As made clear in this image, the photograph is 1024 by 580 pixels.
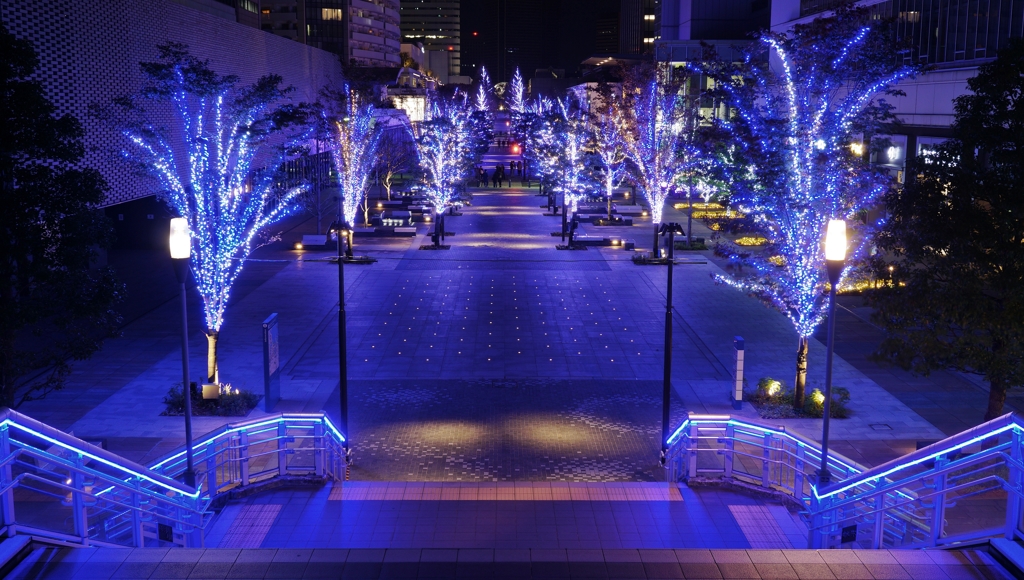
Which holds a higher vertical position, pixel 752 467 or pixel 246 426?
pixel 246 426

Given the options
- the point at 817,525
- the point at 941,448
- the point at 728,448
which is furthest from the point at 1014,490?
the point at 728,448

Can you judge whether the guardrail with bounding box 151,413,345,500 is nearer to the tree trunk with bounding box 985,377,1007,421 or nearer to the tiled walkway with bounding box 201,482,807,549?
the tiled walkway with bounding box 201,482,807,549

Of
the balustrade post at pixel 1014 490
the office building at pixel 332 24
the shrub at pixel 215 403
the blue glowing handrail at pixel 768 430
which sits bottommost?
the shrub at pixel 215 403

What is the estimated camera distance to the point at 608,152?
171ft

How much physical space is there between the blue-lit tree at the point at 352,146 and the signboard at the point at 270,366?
74.6 ft

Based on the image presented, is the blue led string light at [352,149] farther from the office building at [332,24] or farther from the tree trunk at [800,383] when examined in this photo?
the office building at [332,24]

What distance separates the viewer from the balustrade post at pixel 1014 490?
24.0 feet

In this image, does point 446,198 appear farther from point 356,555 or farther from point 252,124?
point 356,555

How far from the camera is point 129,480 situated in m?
9.74

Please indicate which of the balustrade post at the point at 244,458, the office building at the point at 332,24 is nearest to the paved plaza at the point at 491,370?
the balustrade post at the point at 244,458

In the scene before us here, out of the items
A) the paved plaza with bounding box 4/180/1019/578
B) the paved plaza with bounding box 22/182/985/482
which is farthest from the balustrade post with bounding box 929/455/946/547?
the paved plaza with bounding box 22/182/985/482

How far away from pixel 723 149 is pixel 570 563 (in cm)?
1627

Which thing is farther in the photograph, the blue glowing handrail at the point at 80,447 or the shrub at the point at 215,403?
the shrub at the point at 215,403

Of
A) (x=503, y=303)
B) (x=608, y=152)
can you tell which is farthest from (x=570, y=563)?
(x=608, y=152)
